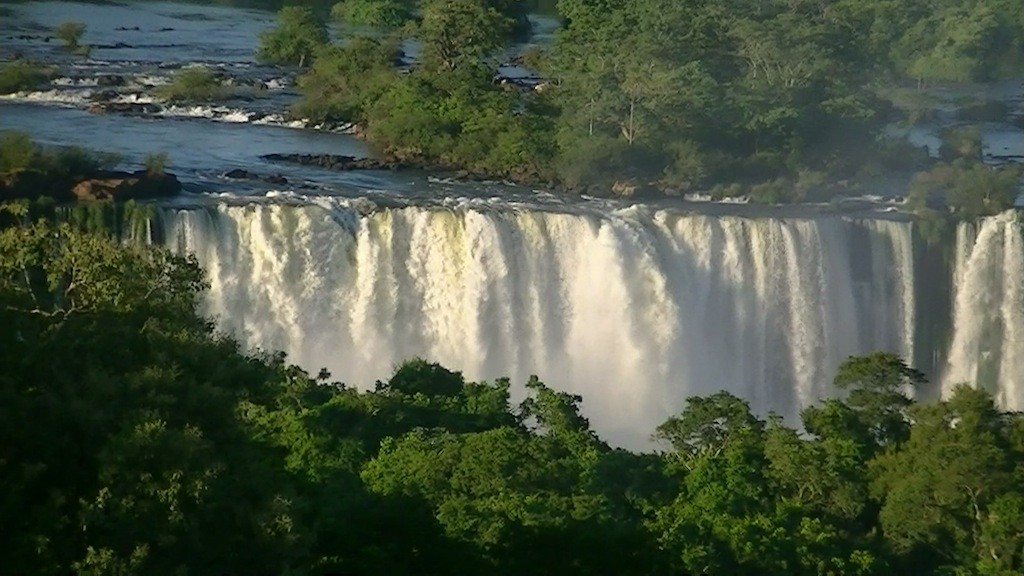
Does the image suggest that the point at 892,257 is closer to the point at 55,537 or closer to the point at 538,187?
the point at 538,187

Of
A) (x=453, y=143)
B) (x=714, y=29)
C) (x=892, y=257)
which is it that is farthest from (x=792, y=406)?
(x=714, y=29)

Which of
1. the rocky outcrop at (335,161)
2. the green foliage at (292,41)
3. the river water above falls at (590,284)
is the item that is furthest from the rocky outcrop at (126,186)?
the green foliage at (292,41)

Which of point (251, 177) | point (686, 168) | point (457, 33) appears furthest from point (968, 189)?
point (457, 33)

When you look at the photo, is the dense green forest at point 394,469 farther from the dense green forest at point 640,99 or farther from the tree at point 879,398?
the dense green forest at point 640,99

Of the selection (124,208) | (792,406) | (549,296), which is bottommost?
(792,406)

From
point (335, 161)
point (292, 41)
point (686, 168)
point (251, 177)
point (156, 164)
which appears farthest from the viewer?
point (292, 41)

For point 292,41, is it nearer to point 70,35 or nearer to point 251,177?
point 70,35
